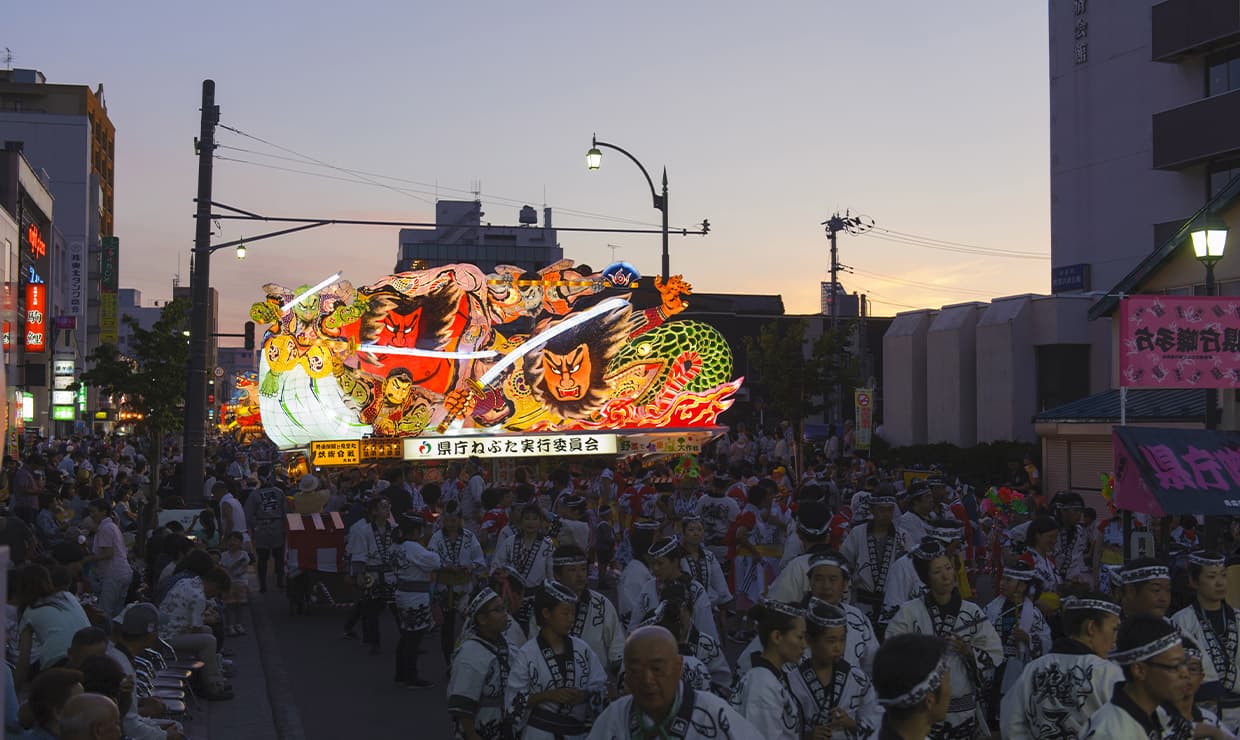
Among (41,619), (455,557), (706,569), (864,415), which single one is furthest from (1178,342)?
(864,415)

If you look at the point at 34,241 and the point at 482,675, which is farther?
the point at 34,241

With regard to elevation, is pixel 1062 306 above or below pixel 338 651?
above

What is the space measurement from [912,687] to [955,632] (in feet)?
9.75

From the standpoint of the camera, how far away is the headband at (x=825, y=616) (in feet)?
19.1

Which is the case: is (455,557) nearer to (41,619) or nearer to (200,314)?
(41,619)

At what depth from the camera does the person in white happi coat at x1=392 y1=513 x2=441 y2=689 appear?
476 inches

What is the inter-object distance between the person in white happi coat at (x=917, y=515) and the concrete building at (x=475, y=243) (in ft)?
299

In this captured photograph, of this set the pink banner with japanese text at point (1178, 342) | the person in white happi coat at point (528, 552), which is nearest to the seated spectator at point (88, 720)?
the person in white happi coat at point (528, 552)

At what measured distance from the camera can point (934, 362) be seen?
3794 centimetres

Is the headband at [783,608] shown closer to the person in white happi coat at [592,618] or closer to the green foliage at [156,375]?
the person in white happi coat at [592,618]

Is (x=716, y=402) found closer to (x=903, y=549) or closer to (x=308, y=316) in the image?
(x=308, y=316)

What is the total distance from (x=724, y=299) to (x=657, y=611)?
195 ft

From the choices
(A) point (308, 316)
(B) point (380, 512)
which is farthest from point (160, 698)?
(A) point (308, 316)

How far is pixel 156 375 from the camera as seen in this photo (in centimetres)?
2595
